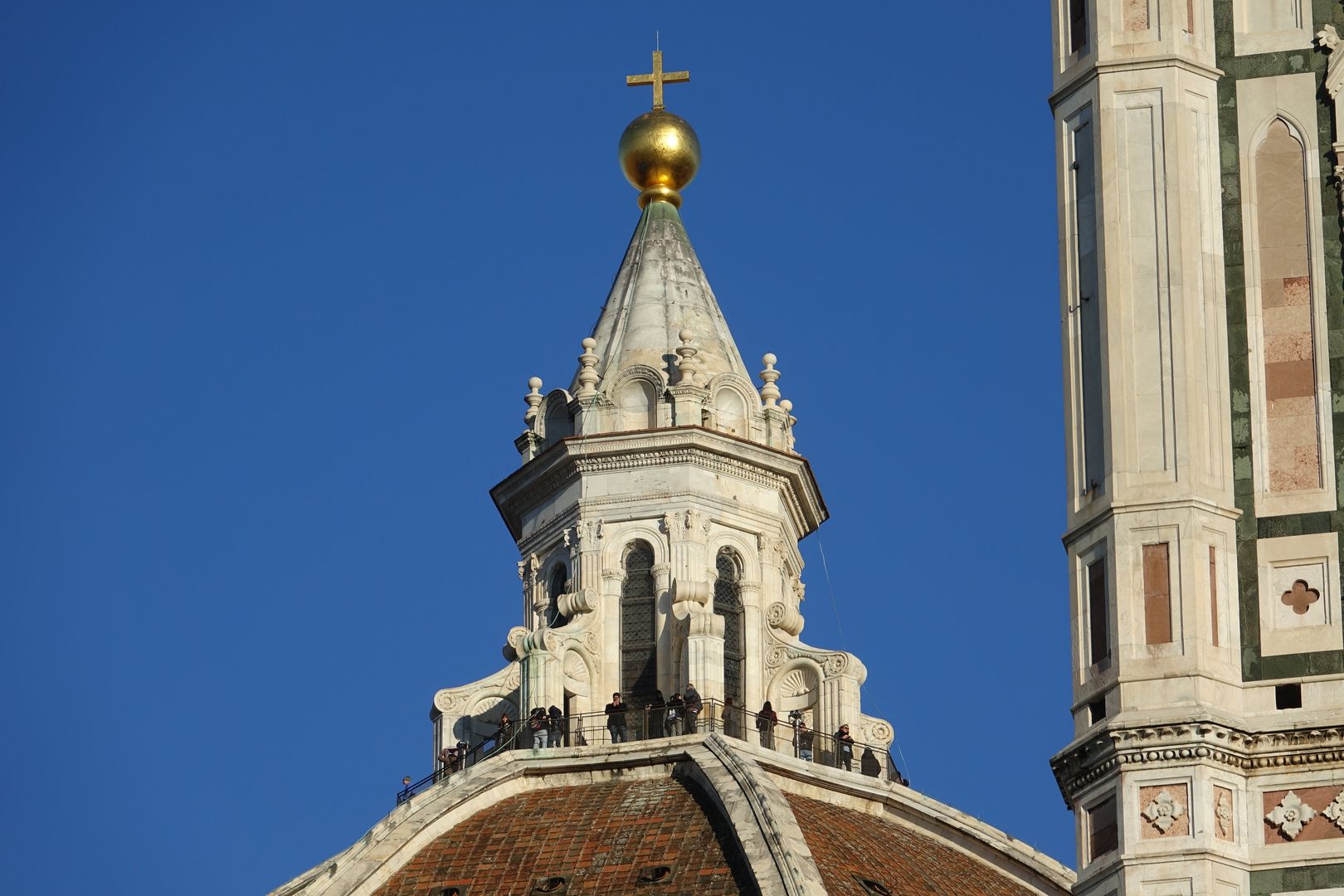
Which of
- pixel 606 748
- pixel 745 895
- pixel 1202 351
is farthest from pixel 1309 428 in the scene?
pixel 606 748

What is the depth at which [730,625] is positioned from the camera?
76125 millimetres

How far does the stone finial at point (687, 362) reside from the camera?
7975 centimetres

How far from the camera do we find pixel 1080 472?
3033 cm

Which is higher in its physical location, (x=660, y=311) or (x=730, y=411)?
(x=660, y=311)

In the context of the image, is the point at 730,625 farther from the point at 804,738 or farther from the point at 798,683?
the point at 804,738

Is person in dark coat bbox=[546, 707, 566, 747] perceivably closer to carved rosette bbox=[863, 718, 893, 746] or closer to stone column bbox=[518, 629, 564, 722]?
stone column bbox=[518, 629, 564, 722]

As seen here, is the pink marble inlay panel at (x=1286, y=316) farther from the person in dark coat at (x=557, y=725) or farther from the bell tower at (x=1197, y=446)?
the person in dark coat at (x=557, y=725)

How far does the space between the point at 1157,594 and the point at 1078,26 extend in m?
4.16

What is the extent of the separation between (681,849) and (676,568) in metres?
6.15

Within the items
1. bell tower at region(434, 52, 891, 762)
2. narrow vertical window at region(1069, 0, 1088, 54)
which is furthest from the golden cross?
narrow vertical window at region(1069, 0, 1088, 54)

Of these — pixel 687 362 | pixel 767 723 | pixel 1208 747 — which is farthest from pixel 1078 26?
pixel 687 362

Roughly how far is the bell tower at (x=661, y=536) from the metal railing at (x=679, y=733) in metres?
0.30

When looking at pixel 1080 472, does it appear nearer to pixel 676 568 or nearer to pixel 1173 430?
pixel 1173 430

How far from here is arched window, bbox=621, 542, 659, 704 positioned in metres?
76.3
